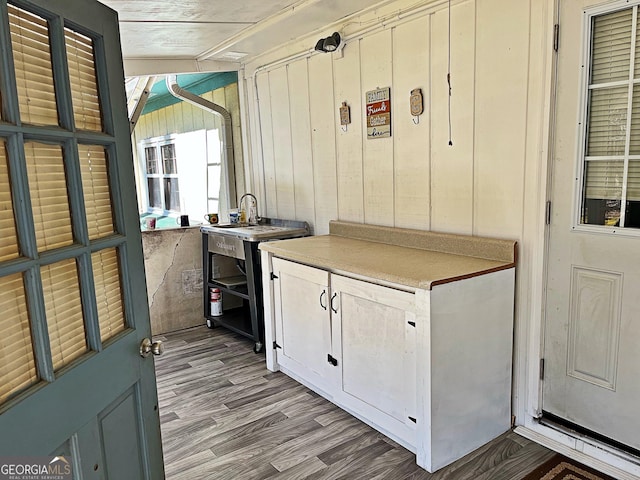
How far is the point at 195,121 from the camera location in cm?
554

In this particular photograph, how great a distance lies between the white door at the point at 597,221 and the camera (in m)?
1.96

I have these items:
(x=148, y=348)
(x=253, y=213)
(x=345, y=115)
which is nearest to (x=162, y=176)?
(x=253, y=213)

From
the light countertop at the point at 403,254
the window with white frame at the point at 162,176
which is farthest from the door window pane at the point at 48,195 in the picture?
the window with white frame at the point at 162,176

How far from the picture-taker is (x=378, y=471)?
2.14 m

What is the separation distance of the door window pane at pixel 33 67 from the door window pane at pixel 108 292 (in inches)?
14.6

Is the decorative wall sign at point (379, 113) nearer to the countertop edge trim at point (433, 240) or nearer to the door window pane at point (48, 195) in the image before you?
the countertop edge trim at point (433, 240)

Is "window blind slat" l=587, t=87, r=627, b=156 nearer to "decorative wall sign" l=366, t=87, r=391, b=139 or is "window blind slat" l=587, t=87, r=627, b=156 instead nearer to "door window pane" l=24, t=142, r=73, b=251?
"decorative wall sign" l=366, t=87, r=391, b=139

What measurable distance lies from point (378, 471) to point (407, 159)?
170cm

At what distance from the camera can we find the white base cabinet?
2.09 metres

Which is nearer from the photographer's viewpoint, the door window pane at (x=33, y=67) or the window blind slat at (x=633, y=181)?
the door window pane at (x=33, y=67)

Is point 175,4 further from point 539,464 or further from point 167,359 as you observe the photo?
point 539,464

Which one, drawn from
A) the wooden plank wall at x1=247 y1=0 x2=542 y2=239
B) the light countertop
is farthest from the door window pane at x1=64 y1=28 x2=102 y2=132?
the wooden plank wall at x1=247 y1=0 x2=542 y2=239

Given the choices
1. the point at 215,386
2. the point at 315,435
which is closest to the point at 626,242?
the point at 315,435

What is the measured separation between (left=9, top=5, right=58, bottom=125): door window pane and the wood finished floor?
1717mm
